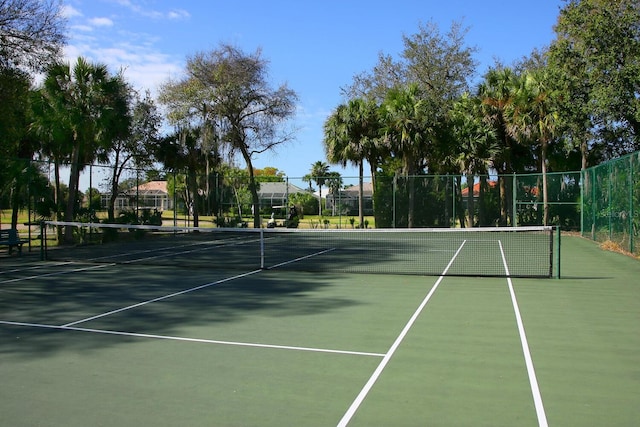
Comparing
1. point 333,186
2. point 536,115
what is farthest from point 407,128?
point 333,186

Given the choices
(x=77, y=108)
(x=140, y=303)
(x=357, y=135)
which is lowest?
(x=140, y=303)

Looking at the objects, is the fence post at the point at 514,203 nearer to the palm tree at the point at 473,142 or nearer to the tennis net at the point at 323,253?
the palm tree at the point at 473,142

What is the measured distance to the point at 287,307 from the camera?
9.59 m

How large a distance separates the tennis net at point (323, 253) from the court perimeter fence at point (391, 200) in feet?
4.72

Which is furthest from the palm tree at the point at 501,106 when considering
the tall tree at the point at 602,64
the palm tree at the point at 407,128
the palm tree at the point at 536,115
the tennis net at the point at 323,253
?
the tennis net at the point at 323,253

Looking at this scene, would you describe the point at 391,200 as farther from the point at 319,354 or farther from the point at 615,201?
the point at 319,354

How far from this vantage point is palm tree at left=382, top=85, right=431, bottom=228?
1277 inches

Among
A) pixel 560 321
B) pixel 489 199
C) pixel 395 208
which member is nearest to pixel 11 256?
pixel 560 321

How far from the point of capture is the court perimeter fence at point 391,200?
20.5 m

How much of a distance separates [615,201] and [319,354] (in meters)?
16.1

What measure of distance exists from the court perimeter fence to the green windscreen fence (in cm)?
7

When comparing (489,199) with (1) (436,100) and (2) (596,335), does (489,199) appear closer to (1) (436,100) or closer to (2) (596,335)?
(1) (436,100)

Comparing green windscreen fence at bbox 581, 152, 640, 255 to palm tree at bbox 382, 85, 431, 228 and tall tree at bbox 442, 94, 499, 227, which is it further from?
palm tree at bbox 382, 85, 431, 228

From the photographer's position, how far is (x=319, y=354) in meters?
6.67
